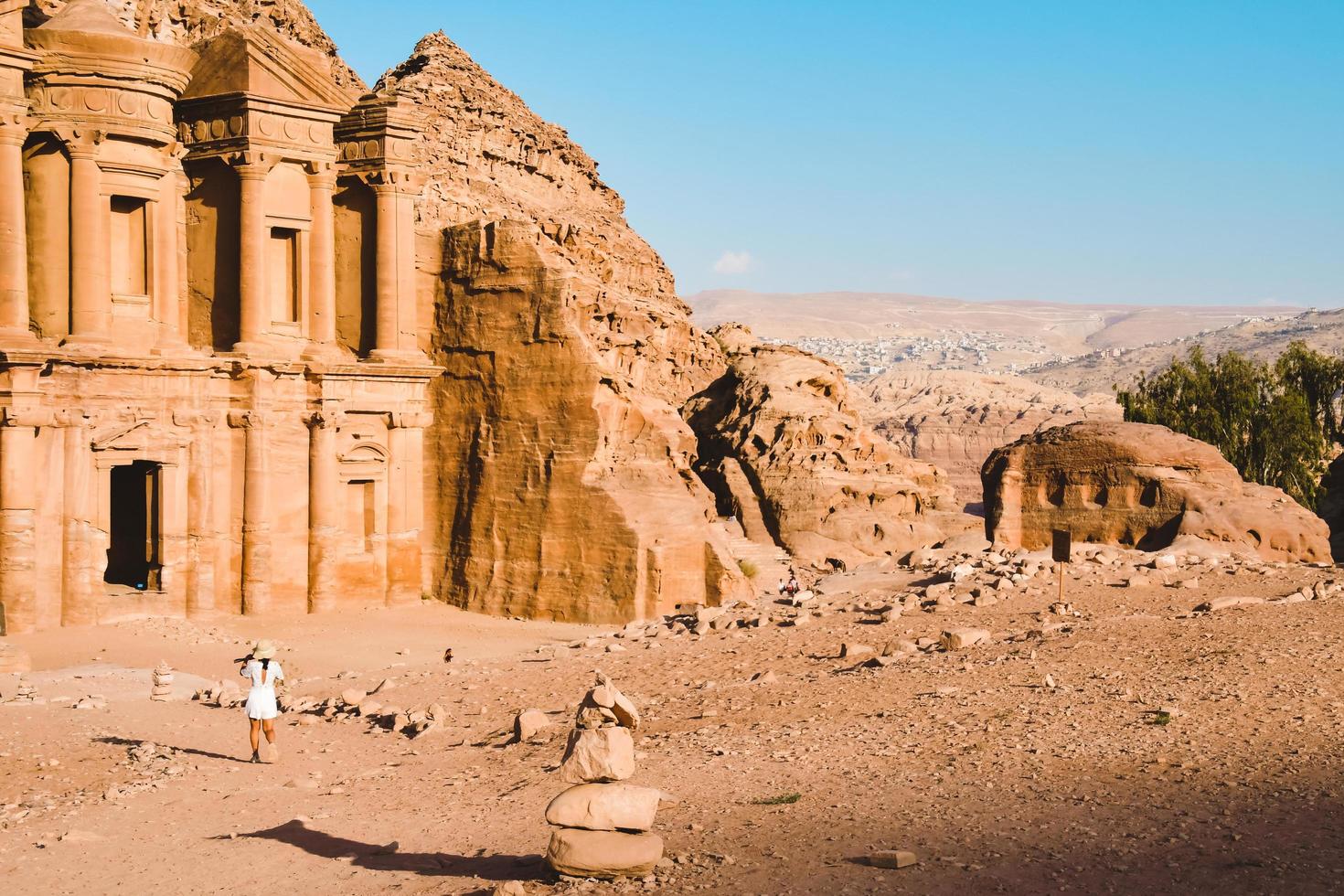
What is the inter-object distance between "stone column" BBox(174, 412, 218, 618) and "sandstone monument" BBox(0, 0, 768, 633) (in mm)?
42

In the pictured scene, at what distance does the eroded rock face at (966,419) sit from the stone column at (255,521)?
152 ft

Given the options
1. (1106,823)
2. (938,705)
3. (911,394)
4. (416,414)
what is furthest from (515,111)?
(911,394)

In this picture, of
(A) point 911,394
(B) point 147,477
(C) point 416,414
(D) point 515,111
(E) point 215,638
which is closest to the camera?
(E) point 215,638

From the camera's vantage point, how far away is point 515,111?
59.5 m

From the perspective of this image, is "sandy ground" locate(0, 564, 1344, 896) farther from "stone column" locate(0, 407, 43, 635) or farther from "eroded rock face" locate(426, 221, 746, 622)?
"eroded rock face" locate(426, 221, 746, 622)

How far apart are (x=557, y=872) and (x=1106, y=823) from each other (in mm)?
4123

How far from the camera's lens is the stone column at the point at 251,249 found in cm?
2655

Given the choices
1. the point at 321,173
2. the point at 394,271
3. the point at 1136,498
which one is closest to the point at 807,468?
the point at 1136,498

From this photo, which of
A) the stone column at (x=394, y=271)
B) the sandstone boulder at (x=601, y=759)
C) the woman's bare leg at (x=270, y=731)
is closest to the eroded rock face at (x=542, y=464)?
the stone column at (x=394, y=271)

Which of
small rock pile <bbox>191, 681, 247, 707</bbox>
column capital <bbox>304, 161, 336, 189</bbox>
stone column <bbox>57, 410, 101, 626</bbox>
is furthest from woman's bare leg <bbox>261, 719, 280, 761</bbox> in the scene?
column capital <bbox>304, 161, 336, 189</bbox>

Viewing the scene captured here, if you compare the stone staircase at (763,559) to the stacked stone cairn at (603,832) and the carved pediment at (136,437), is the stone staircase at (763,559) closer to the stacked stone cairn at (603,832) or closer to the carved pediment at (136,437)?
the carved pediment at (136,437)

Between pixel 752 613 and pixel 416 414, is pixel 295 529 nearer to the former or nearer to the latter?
pixel 416 414

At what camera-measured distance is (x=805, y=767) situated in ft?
43.0

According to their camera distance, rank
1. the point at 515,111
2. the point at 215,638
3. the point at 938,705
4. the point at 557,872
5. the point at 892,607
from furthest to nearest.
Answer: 1. the point at 515,111
2. the point at 215,638
3. the point at 892,607
4. the point at 938,705
5. the point at 557,872
